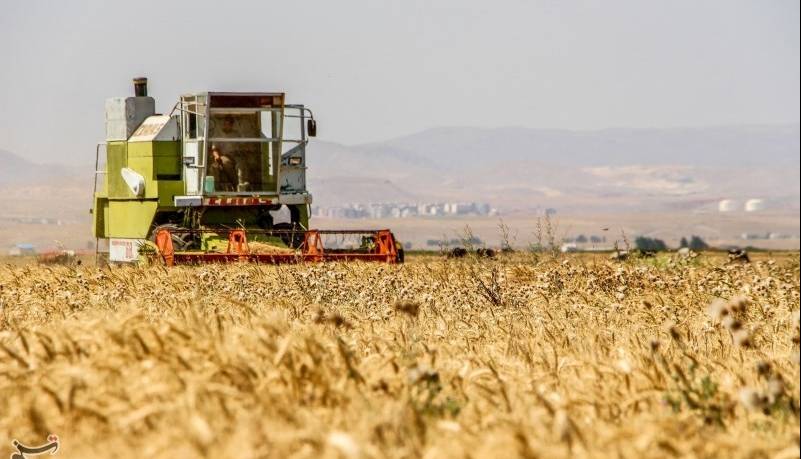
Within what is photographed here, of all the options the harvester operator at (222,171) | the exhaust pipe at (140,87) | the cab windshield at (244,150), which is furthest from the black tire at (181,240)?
the exhaust pipe at (140,87)

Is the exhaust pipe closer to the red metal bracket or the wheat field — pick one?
the red metal bracket

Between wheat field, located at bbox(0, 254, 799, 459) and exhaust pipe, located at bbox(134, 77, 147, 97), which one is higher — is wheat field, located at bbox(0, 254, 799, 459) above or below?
below

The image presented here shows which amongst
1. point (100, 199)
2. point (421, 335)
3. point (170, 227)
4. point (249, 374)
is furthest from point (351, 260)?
point (249, 374)

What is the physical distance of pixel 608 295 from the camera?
45.8 feet

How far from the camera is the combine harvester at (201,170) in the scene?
2678 centimetres

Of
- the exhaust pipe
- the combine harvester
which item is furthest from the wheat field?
the exhaust pipe

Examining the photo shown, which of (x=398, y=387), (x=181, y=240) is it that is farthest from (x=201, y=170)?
(x=398, y=387)

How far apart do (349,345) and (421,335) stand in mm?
1942

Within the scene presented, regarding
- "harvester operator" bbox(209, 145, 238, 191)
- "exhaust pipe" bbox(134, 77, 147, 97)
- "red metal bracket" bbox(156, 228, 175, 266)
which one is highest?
"exhaust pipe" bbox(134, 77, 147, 97)

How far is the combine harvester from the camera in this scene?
1054 inches

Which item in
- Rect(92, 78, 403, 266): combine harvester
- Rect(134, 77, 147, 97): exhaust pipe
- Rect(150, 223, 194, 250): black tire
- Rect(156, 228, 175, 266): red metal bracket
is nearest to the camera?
Rect(156, 228, 175, 266): red metal bracket

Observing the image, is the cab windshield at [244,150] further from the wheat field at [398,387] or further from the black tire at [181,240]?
the wheat field at [398,387]

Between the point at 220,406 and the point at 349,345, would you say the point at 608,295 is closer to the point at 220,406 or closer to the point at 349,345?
the point at 349,345

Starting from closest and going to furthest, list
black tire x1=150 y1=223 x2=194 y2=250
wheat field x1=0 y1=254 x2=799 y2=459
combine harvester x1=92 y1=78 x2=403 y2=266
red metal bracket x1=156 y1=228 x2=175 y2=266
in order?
wheat field x1=0 y1=254 x2=799 y2=459, red metal bracket x1=156 y1=228 x2=175 y2=266, black tire x1=150 y1=223 x2=194 y2=250, combine harvester x1=92 y1=78 x2=403 y2=266
